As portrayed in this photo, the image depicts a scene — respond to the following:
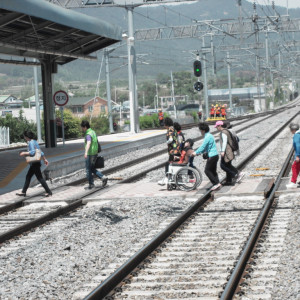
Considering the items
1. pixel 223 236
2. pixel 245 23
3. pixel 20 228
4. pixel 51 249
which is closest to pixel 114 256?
pixel 51 249

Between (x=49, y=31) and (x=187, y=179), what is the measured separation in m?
11.1

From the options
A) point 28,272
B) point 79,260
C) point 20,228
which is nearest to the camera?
point 28,272

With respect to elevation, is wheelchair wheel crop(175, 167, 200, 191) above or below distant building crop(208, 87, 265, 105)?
below

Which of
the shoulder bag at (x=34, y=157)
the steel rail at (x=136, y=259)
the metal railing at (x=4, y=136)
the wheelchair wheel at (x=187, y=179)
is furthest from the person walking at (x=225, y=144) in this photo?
the metal railing at (x=4, y=136)

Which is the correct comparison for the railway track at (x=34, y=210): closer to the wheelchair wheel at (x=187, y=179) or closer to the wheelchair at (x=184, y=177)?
the wheelchair at (x=184, y=177)

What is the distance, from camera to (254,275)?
26.4 ft

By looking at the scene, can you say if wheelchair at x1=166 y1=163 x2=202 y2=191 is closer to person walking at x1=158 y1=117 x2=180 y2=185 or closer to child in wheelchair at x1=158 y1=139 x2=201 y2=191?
child in wheelchair at x1=158 y1=139 x2=201 y2=191

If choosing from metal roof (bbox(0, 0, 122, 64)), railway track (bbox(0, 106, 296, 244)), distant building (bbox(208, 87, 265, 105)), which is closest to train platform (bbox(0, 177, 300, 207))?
railway track (bbox(0, 106, 296, 244))

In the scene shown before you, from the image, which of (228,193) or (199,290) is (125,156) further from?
(199,290)

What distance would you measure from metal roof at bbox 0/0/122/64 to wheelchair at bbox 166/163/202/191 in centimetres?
648

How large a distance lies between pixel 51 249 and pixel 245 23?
4261 centimetres

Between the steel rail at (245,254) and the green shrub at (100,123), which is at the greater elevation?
the green shrub at (100,123)

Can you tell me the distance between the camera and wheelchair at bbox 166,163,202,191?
1567 centimetres

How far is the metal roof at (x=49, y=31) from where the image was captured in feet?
A: 66.2
